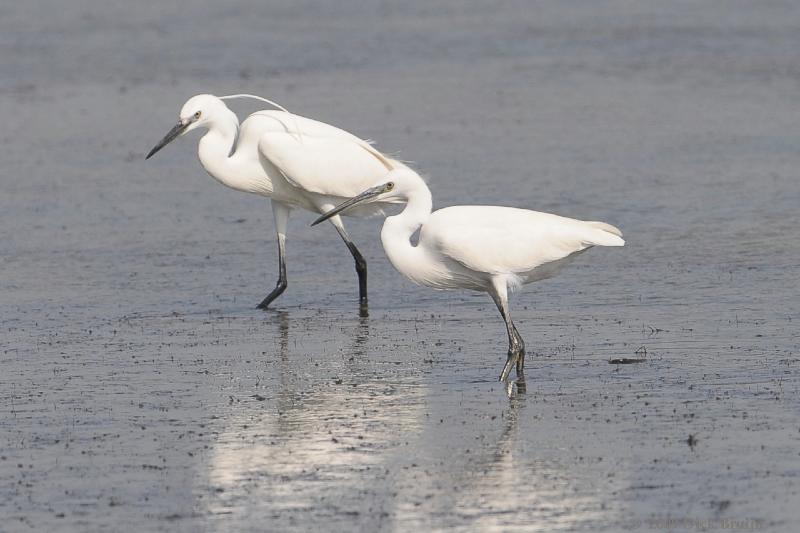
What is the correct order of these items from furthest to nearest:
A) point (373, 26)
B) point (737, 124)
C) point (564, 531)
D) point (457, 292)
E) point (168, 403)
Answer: point (373, 26) < point (737, 124) < point (457, 292) < point (168, 403) < point (564, 531)

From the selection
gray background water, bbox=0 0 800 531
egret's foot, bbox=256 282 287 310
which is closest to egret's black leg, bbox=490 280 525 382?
gray background water, bbox=0 0 800 531

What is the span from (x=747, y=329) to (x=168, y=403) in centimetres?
355

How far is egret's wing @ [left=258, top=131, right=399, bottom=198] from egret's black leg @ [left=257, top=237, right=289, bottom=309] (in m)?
0.49

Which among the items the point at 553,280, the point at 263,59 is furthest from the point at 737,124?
the point at 263,59

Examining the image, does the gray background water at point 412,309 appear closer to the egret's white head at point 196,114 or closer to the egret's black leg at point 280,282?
the egret's black leg at point 280,282

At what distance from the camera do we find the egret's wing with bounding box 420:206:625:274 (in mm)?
8531

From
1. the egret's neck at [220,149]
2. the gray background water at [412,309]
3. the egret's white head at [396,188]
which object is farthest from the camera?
the egret's neck at [220,149]

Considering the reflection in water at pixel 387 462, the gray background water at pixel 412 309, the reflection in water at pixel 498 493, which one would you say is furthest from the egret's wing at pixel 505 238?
the reflection in water at pixel 498 493

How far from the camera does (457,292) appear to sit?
1086 cm

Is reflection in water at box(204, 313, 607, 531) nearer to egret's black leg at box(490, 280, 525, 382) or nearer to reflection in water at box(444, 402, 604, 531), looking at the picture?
reflection in water at box(444, 402, 604, 531)

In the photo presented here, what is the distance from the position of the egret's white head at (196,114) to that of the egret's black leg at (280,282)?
1.06 m

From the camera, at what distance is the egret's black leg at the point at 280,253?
1092 centimetres

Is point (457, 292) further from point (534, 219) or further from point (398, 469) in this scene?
point (398, 469)

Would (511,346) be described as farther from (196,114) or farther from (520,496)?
(196,114)
